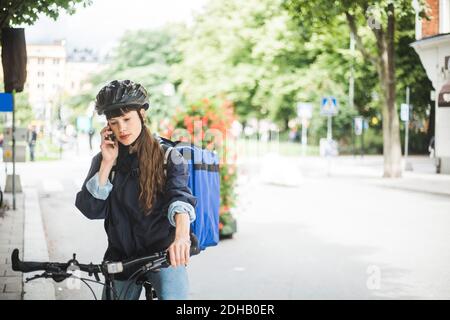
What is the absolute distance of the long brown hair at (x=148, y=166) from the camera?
2.35 meters

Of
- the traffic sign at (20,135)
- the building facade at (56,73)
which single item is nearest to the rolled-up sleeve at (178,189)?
the building facade at (56,73)

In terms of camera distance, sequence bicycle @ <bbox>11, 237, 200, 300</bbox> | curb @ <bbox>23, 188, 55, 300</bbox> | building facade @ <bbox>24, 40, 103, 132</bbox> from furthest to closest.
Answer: curb @ <bbox>23, 188, 55, 300</bbox> → building facade @ <bbox>24, 40, 103, 132</bbox> → bicycle @ <bbox>11, 237, 200, 300</bbox>

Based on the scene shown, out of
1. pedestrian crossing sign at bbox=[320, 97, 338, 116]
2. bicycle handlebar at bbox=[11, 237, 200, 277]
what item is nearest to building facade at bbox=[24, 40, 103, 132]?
bicycle handlebar at bbox=[11, 237, 200, 277]

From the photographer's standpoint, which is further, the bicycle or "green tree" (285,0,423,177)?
"green tree" (285,0,423,177)

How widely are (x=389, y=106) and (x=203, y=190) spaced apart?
14.7 meters

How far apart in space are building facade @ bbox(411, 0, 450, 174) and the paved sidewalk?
2936 mm

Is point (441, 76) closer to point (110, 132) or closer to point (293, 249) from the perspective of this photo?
point (293, 249)

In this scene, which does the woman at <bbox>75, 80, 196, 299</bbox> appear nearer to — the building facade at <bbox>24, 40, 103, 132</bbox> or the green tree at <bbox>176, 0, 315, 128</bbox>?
the building facade at <bbox>24, 40, 103, 132</bbox>

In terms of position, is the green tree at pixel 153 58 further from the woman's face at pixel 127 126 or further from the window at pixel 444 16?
the woman's face at pixel 127 126

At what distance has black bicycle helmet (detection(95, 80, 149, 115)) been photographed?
2328 millimetres

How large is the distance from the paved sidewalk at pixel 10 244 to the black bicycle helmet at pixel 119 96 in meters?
2.13

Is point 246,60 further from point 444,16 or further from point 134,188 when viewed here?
point 134,188

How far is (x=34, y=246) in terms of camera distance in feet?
20.9

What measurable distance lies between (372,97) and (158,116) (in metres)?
17.6
